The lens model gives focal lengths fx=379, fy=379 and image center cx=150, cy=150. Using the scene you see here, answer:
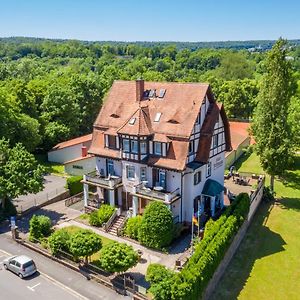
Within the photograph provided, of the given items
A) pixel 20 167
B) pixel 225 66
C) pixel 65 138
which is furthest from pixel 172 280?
pixel 225 66

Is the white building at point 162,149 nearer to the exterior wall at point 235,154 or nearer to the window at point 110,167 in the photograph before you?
the window at point 110,167

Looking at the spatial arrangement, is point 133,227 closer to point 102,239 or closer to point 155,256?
point 102,239

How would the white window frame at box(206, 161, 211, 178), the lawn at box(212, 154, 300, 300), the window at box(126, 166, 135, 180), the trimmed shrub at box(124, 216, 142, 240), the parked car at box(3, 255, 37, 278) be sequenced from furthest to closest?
the white window frame at box(206, 161, 211, 178) → the window at box(126, 166, 135, 180) → the trimmed shrub at box(124, 216, 142, 240) → the parked car at box(3, 255, 37, 278) → the lawn at box(212, 154, 300, 300)

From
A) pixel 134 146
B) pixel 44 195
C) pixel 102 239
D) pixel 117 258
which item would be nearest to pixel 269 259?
pixel 117 258

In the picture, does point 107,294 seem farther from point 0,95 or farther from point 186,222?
point 0,95

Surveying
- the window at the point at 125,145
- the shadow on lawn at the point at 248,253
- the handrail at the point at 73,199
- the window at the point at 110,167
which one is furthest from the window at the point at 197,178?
the handrail at the point at 73,199

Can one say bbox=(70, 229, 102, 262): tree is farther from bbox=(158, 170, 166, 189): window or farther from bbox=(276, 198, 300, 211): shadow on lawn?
bbox=(276, 198, 300, 211): shadow on lawn

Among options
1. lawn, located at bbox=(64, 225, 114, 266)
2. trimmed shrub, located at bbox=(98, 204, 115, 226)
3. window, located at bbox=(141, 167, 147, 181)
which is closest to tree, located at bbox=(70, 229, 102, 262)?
lawn, located at bbox=(64, 225, 114, 266)
